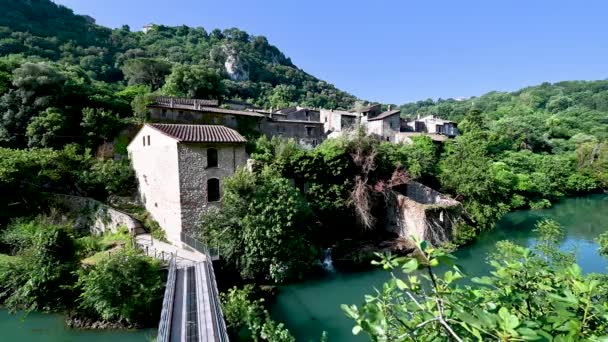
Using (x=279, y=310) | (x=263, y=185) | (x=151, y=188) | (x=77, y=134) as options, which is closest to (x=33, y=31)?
(x=77, y=134)

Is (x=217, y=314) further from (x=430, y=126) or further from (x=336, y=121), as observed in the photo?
(x=430, y=126)

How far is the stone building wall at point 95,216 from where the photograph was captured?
19016mm

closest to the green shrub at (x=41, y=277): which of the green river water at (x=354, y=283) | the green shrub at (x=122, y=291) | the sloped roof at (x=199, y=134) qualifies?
the green shrub at (x=122, y=291)

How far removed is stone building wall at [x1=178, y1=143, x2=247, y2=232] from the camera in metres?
17.4

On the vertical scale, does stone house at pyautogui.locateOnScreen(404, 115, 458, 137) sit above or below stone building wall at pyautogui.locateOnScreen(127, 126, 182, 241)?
above

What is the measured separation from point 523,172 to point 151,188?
1511 inches

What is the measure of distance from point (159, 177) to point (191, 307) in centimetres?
1093

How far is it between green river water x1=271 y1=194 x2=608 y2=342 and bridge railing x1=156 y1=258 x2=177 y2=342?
4.33 m

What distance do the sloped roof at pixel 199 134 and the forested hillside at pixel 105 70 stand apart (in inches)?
420

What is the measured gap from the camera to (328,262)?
1866 cm

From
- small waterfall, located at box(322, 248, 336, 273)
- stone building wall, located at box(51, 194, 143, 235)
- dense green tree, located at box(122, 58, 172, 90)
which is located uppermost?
dense green tree, located at box(122, 58, 172, 90)

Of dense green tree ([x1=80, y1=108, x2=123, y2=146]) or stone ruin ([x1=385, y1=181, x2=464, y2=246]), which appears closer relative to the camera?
stone ruin ([x1=385, y1=181, x2=464, y2=246])

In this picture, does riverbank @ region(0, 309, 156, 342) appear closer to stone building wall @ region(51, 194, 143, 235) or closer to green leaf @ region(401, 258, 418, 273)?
stone building wall @ region(51, 194, 143, 235)

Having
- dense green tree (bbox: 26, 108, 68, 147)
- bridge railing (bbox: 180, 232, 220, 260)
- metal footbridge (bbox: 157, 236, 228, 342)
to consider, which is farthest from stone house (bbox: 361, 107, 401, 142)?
dense green tree (bbox: 26, 108, 68, 147)
